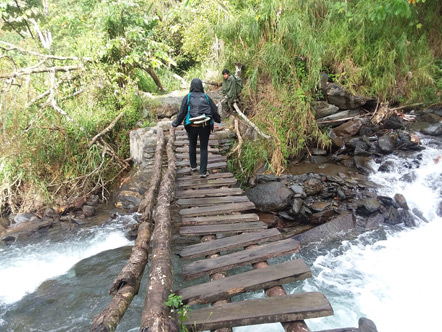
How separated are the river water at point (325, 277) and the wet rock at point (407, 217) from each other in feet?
0.42

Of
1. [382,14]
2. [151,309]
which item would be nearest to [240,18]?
[382,14]

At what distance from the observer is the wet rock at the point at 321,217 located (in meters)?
5.55

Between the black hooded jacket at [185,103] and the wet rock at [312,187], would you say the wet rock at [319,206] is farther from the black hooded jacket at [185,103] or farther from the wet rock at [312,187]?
the black hooded jacket at [185,103]

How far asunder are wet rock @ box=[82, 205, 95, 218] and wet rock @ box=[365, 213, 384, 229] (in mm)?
5926

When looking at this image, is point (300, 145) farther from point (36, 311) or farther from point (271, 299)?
point (36, 311)

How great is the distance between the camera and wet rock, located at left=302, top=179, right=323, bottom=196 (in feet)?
19.9

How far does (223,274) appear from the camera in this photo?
2.89 metres

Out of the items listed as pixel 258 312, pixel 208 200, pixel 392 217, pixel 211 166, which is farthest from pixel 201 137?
pixel 392 217

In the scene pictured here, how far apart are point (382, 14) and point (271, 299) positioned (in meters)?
6.56

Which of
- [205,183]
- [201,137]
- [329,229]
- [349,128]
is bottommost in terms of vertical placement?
[329,229]

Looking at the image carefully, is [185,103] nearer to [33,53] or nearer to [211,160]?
[211,160]

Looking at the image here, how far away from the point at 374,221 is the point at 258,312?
4207mm

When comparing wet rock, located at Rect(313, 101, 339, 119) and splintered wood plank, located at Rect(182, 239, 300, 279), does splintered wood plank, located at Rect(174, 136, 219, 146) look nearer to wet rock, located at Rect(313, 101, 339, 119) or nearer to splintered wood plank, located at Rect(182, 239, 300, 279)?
wet rock, located at Rect(313, 101, 339, 119)

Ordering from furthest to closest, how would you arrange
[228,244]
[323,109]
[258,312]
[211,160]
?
[323,109]
[211,160]
[228,244]
[258,312]
